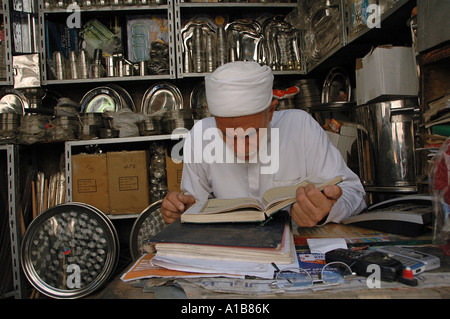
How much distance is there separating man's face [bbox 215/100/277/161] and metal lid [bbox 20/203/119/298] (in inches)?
48.7

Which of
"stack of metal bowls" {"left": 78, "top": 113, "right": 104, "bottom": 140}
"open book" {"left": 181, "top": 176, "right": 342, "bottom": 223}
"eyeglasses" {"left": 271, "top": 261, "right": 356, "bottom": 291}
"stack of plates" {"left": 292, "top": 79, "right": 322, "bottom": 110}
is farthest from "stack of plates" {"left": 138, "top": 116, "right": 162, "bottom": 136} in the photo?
"eyeglasses" {"left": 271, "top": 261, "right": 356, "bottom": 291}

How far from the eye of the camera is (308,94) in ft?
8.45

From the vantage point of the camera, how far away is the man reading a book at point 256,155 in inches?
38.9

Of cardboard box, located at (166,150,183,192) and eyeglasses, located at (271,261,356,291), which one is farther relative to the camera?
cardboard box, located at (166,150,183,192)

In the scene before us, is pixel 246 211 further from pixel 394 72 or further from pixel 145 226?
pixel 145 226

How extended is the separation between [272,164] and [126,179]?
1.31m

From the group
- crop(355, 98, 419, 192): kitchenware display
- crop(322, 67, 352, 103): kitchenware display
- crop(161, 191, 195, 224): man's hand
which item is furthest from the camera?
crop(322, 67, 352, 103): kitchenware display

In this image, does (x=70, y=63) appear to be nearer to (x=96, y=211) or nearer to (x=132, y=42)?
(x=132, y=42)

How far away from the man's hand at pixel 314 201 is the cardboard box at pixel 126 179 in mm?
1722

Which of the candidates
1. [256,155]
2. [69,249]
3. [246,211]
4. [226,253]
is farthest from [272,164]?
[69,249]

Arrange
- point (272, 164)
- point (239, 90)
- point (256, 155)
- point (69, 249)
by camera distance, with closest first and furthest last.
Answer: point (239, 90) < point (256, 155) < point (272, 164) < point (69, 249)

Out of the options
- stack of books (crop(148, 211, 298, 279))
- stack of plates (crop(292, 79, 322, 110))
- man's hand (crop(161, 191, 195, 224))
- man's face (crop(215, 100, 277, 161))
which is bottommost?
stack of books (crop(148, 211, 298, 279))

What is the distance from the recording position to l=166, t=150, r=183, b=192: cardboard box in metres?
2.37

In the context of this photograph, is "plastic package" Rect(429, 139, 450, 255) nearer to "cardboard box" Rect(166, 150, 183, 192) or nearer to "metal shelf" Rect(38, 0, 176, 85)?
"cardboard box" Rect(166, 150, 183, 192)
